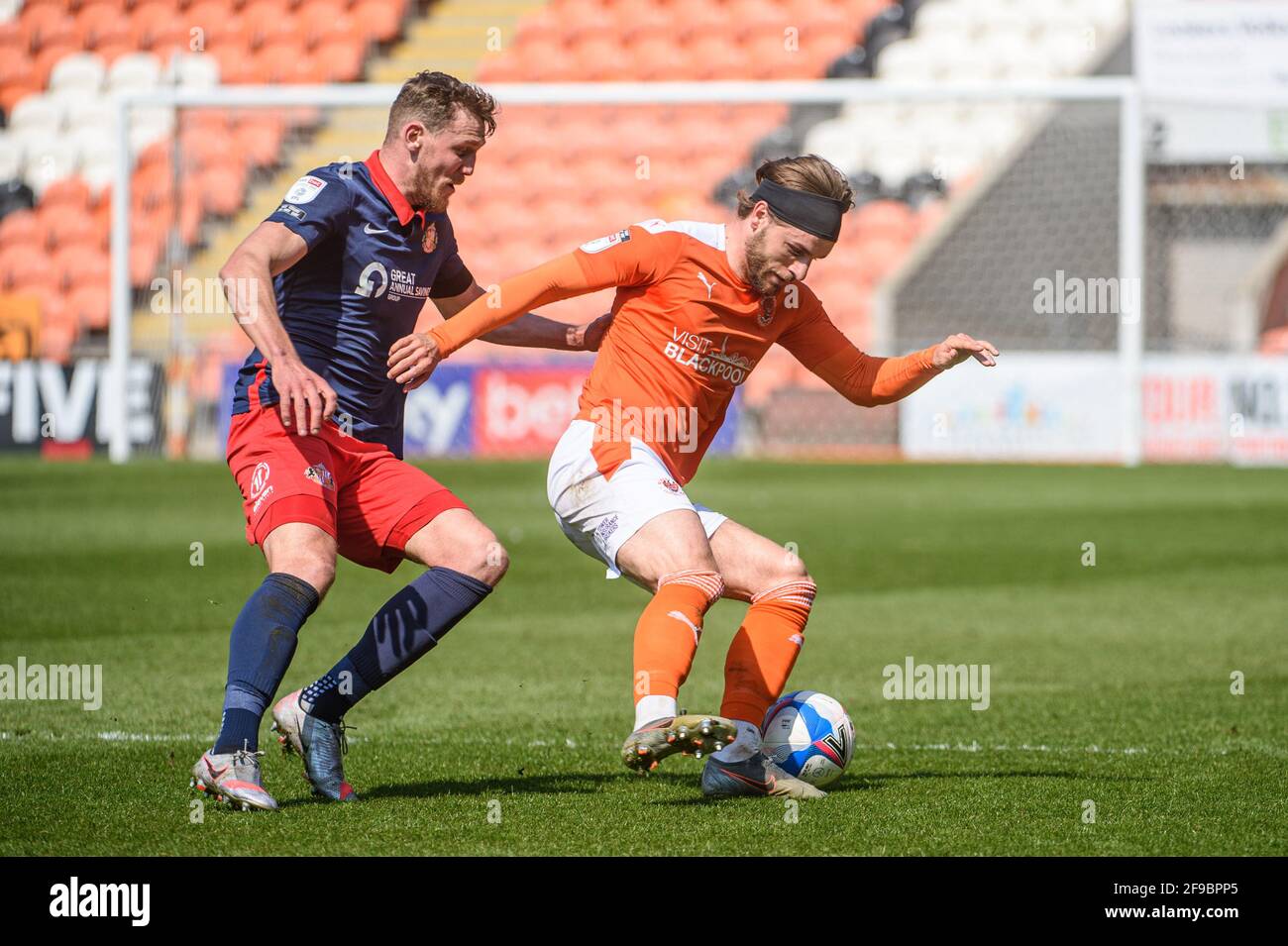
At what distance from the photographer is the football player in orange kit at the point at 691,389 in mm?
5066

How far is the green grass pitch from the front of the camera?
15.5 feet

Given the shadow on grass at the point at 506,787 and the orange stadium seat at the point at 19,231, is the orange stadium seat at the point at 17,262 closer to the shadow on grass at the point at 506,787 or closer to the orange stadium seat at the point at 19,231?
the orange stadium seat at the point at 19,231

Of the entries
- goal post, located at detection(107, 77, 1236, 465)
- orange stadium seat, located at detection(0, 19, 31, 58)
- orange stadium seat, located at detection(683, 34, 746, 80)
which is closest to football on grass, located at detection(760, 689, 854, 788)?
goal post, located at detection(107, 77, 1236, 465)

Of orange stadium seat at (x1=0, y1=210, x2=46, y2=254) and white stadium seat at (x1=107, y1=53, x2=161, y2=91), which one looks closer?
orange stadium seat at (x1=0, y1=210, x2=46, y2=254)

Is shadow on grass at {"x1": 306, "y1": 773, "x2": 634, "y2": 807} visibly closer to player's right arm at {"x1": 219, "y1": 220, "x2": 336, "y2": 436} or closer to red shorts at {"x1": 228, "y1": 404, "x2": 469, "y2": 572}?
red shorts at {"x1": 228, "y1": 404, "x2": 469, "y2": 572}

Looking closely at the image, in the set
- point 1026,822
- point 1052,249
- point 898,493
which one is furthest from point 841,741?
point 1052,249

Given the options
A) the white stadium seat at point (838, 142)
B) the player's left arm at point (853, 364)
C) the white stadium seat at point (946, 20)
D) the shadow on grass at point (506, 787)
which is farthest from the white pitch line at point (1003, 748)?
the white stadium seat at point (946, 20)

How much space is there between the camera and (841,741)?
5422 mm

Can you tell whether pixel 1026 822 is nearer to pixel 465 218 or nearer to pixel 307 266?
pixel 307 266

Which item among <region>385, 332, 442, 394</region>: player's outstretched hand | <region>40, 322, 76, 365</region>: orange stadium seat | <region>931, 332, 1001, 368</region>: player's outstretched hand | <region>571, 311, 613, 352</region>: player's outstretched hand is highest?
<region>40, 322, 76, 365</region>: orange stadium seat

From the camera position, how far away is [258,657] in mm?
4828

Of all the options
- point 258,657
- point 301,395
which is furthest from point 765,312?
point 258,657

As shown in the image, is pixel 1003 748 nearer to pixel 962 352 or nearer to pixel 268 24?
pixel 962 352

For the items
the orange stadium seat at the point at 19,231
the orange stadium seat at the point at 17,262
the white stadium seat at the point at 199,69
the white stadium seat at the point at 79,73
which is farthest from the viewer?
the white stadium seat at the point at 79,73
